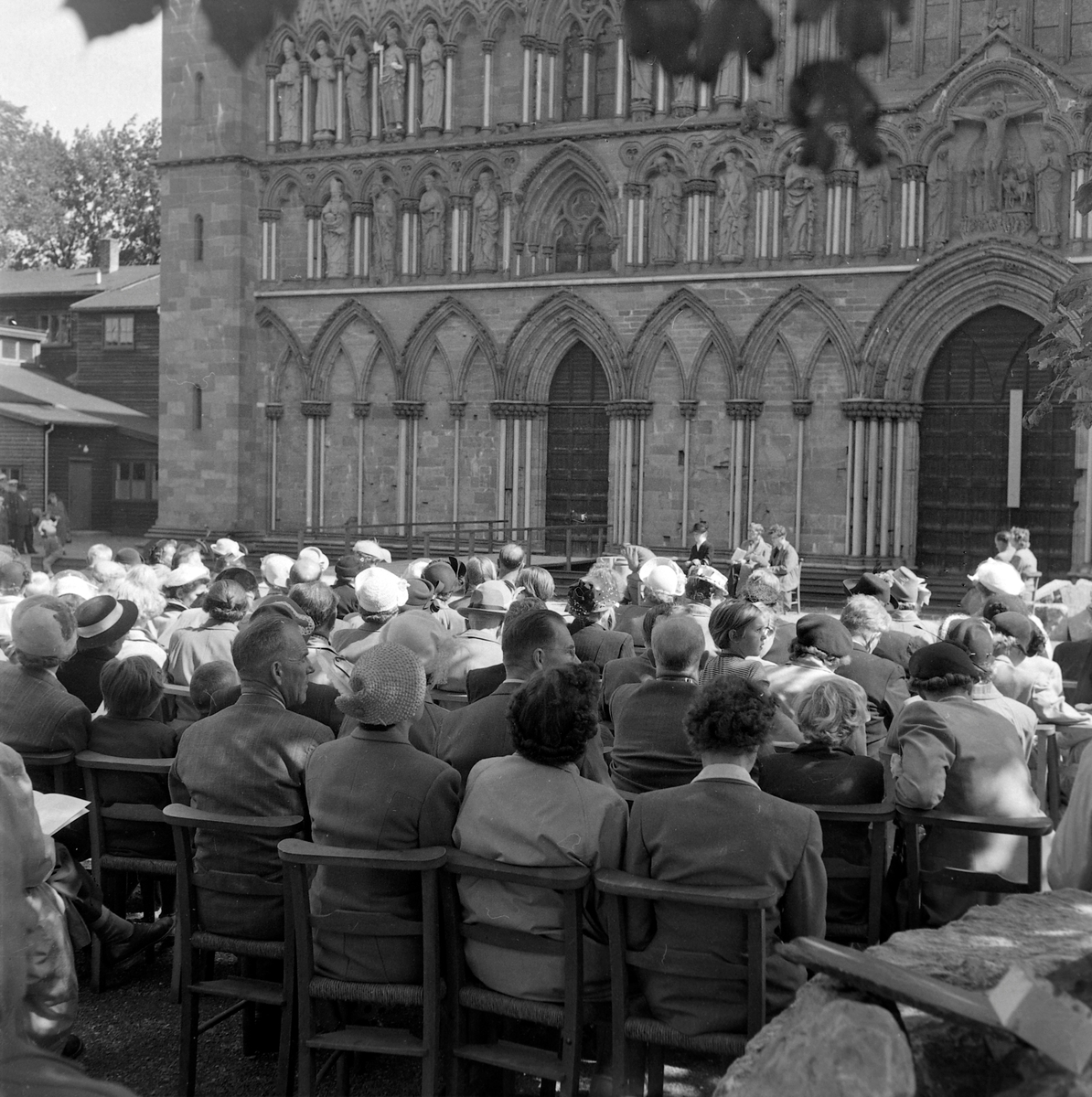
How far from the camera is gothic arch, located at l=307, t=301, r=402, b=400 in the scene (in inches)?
973

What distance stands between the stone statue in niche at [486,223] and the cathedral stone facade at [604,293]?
7 centimetres

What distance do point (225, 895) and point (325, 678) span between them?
6.17 feet

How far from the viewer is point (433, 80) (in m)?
24.2

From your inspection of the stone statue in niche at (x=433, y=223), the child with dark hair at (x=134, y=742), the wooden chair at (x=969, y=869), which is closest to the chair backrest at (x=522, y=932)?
the wooden chair at (x=969, y=869)

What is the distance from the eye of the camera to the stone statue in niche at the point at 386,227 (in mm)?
24656

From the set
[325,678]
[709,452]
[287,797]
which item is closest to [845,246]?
[709,452]

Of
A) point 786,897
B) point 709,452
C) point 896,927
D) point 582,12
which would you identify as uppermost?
point 582,12

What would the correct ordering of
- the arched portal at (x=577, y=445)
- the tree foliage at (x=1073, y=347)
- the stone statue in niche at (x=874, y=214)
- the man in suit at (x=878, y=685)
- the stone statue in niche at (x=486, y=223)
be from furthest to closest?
the stone statue in niche at (x=486, y=223), the arched portal at (x=577, y=445), the stone statue in niche at (x=874, y=214), the tree foliage at (x=1073, y=347), the man in suit at (x=878, y=685)

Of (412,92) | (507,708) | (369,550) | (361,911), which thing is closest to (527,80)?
(412,92)

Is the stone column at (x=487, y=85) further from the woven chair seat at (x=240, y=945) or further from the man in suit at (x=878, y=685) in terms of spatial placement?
the woven chair seat at (x=240, y=945)

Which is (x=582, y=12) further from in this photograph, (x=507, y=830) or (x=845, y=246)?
(x=507, y=830)

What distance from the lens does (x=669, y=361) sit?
22812 millimetres

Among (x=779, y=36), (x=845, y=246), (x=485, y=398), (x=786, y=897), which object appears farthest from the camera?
(x=485, y=398)

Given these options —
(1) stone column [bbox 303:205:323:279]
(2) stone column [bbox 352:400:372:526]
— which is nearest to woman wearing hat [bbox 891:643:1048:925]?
(2) stone column [bbox 352:400:372:526]
